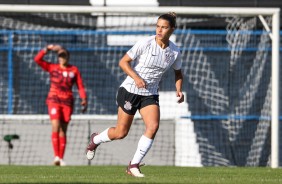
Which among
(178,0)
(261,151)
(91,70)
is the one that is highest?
(178,0)

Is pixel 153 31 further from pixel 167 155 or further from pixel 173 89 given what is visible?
pixel 167 155

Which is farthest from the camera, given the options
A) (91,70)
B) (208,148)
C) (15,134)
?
(91,70)

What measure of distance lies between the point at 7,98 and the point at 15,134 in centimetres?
178

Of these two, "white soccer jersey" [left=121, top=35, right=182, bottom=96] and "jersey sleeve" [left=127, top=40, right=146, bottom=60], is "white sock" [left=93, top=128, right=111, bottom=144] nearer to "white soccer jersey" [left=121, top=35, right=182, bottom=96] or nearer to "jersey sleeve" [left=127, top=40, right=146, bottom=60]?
"white soccer jersey" [left=121, top=35, right=182, bottom=96]

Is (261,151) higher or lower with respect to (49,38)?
lower

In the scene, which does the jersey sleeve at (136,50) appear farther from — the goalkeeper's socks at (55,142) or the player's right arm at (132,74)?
the goalkeeper's socks at (55,142)

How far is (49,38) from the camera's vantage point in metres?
18.9

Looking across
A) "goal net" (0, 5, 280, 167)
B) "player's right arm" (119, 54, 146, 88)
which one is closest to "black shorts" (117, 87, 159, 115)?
"player's right arm" (119, 54, 146, 88)

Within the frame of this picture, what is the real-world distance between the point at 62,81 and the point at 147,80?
5072 millimetres

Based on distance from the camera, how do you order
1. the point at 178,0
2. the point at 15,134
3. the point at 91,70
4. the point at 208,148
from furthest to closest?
the point at 178,0, the point at 91,70, the point at 208,148, the point at 15,134

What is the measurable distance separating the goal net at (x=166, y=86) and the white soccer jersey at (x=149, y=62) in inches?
232

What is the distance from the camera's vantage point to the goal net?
1673 centimetres

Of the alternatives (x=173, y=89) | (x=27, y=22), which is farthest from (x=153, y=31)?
(x=27, y=22)

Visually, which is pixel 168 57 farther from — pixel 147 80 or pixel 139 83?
pixel 139 83
